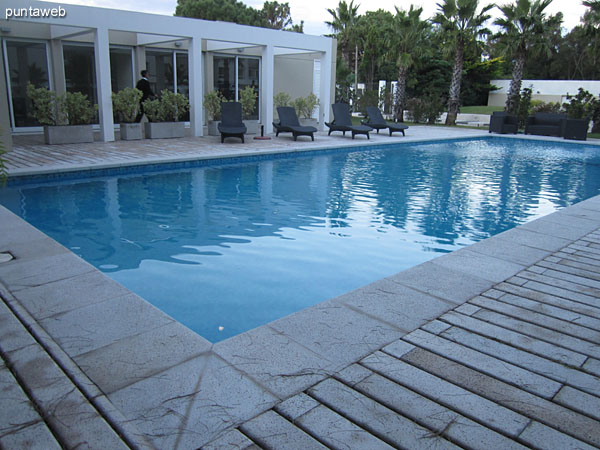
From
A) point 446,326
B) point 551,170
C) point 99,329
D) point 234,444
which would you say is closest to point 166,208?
point 99,329

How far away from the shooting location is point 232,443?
6.53ft

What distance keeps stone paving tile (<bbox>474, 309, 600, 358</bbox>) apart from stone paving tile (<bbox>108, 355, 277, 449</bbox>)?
65.2 inches

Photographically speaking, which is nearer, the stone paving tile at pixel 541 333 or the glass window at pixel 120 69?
the stone paving tile at pixel 541 333

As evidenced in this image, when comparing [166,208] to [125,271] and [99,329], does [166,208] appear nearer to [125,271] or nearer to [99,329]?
[125,271]

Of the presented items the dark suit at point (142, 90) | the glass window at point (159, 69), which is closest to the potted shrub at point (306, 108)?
the glass window at point (159, 69)

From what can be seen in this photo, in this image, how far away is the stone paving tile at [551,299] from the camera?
3.36 metres

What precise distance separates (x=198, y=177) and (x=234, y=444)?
7.69 m

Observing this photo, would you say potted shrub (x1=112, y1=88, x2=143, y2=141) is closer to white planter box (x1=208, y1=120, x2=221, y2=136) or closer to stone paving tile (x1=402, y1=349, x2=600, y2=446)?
white planter box (x1=208, y1=120, x2=221, y2=136)

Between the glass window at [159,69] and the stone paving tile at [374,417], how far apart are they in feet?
51.2

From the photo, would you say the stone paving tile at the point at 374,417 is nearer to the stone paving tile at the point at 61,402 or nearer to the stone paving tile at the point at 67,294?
the stone paving tile at the point at 61,402

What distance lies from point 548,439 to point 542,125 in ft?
65.8

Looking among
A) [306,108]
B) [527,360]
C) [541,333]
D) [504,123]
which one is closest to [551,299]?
[541,333]

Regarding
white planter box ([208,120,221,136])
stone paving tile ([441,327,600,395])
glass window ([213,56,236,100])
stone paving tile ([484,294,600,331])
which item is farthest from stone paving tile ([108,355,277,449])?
glass window ([213,56,236,100])

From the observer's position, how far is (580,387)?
2.46 m
